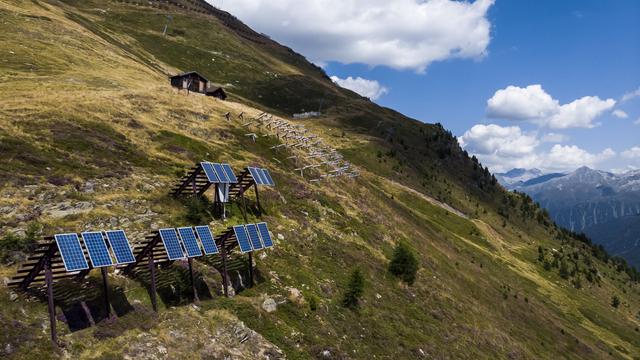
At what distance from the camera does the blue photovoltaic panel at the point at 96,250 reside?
2777cm

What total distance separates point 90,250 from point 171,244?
232 inches

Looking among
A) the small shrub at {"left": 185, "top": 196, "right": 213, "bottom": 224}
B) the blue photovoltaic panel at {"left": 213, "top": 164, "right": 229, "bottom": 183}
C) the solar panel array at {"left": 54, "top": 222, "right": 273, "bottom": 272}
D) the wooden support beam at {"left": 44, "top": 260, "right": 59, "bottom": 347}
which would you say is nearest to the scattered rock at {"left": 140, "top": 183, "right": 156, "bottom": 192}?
the small shrub at {"left": 185, "top": 196, "right": 213, "bottom": 224}

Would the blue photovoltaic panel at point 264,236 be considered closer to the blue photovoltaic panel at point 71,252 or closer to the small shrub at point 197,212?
the small shrub at point 197,212

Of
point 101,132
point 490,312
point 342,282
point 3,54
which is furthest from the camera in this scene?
point 3,54

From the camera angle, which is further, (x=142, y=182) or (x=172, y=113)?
(x=172, y=113)

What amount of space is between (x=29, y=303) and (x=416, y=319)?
36.9 metres

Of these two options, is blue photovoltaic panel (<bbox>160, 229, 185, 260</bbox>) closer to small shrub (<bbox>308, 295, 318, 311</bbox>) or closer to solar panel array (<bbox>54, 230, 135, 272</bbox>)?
solar panel array (<bbox>54, 230, 135, 272</bbox>)

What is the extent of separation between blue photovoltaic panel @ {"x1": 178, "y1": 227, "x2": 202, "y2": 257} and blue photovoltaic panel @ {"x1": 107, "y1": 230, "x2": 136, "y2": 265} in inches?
173

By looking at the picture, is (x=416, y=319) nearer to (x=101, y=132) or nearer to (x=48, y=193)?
(x=48, y=193)

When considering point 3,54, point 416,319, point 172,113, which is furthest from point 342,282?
point 3,54

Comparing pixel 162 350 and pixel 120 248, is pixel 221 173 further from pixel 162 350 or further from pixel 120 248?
pixel 162 350

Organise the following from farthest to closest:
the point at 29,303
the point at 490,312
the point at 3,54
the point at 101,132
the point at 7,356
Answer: the point at 3,54, the point at 490,312, the point at 101,132, the point at 29,303, the point at 7,356

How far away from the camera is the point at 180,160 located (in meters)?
57.8

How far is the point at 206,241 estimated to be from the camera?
35.8 meters
